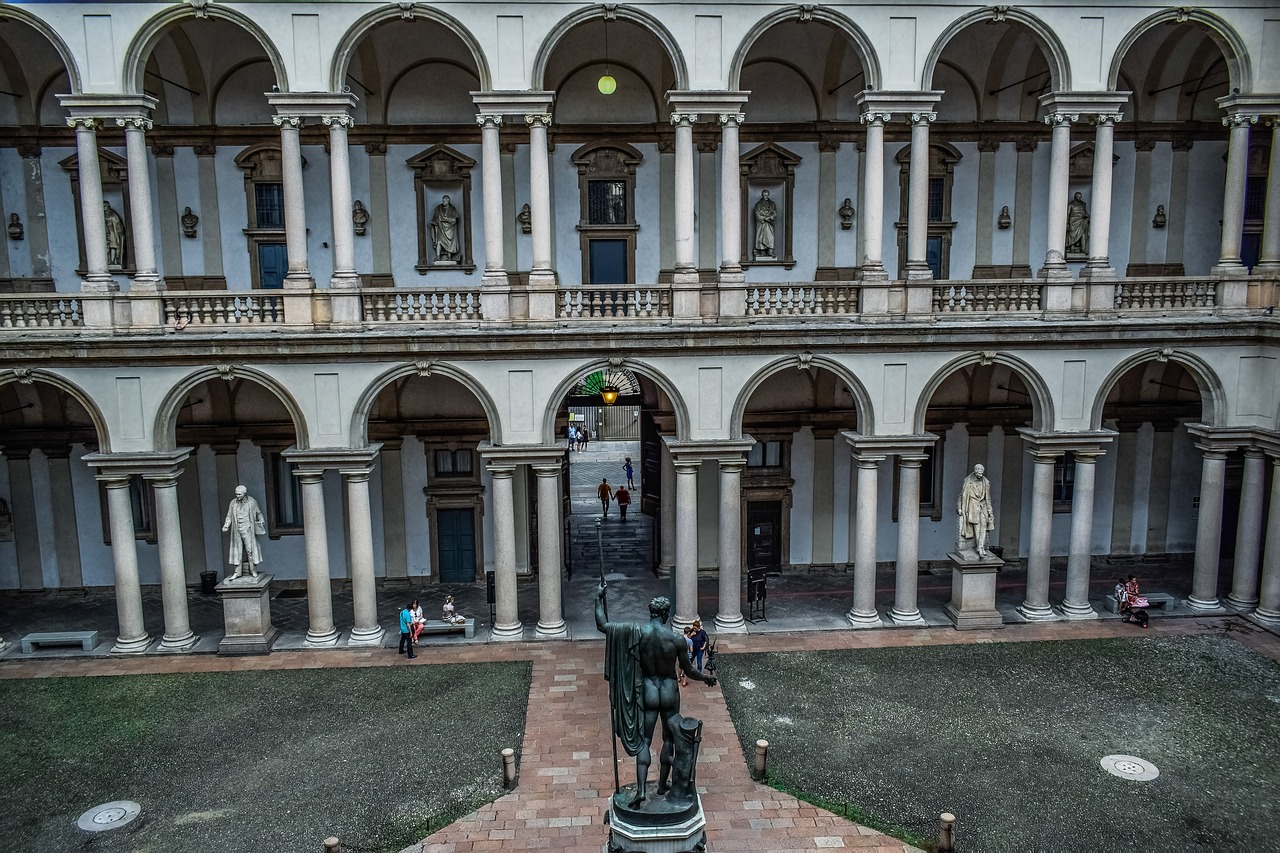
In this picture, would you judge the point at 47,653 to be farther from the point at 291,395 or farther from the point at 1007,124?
the point at 1007,124

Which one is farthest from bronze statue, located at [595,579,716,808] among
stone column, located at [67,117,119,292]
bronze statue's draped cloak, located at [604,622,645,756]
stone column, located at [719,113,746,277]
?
stone column, located at [67,117,119,292]

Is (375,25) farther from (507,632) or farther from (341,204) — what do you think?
(507,632)

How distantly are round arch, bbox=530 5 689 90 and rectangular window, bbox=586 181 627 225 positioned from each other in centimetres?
474

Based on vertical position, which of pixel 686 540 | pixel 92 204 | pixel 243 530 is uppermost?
pixel 92 204

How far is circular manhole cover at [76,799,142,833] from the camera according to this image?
14117 millimetres

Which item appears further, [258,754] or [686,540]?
[686,540]

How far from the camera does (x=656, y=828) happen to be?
469 inches

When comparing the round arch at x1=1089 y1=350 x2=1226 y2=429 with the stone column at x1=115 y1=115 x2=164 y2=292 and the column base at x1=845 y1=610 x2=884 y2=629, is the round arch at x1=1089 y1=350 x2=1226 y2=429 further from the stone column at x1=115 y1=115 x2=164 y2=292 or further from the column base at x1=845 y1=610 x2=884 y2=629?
the stone column at x1=115 y1=115 x2=164 y2=292

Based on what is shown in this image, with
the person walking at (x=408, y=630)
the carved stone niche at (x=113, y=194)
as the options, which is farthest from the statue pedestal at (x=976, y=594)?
the carved stone niche at (x=113, y=194)

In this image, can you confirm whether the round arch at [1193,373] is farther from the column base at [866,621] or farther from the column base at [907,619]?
the column base at [866,621]

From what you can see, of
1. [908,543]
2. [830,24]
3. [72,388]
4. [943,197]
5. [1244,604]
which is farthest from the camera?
[943,197]

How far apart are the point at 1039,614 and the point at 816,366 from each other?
8301 mm

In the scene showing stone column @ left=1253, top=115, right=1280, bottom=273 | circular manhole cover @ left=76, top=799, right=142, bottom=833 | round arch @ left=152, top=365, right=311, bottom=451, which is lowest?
circular manhole cover @ left=76, top=799, right=142, bottom=833

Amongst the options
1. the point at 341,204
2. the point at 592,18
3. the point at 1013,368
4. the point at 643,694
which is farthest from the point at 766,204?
the point at 643,694
